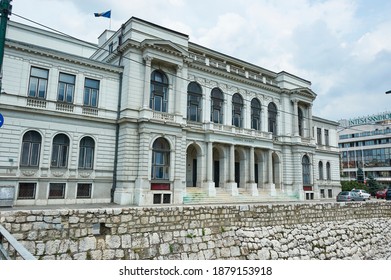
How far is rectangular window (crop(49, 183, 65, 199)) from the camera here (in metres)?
22.6

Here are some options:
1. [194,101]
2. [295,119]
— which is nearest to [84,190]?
[194,101]

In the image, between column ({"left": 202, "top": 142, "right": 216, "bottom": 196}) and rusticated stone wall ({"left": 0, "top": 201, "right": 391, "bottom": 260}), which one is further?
column ({"left": 202, "top": 142, "right": 216, "bottom": 196})

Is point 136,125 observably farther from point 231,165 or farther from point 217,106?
point 231,165

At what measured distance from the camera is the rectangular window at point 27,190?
21409 millimetres

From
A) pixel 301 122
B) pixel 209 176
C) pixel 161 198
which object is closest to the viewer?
pixel 161 198

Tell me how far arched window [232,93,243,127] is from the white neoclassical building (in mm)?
190

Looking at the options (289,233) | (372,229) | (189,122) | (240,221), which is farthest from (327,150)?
(240,221)

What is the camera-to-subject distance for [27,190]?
2166 cm

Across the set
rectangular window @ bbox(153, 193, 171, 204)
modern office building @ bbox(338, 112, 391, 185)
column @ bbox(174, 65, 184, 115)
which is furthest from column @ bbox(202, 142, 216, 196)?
modern office building @ bbox(338, 112, 391, 185)

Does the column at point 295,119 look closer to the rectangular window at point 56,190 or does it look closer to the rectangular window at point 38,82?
the rectangular window at point 56,190

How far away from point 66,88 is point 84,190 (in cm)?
892

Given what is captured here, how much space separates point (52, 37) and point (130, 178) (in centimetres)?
2076

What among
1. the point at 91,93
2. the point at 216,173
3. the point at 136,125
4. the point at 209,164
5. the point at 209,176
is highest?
the point at 91,93

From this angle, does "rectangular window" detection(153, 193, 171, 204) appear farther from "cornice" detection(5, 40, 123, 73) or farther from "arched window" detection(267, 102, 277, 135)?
"arched window" detection(267, 102, 277, 135)
